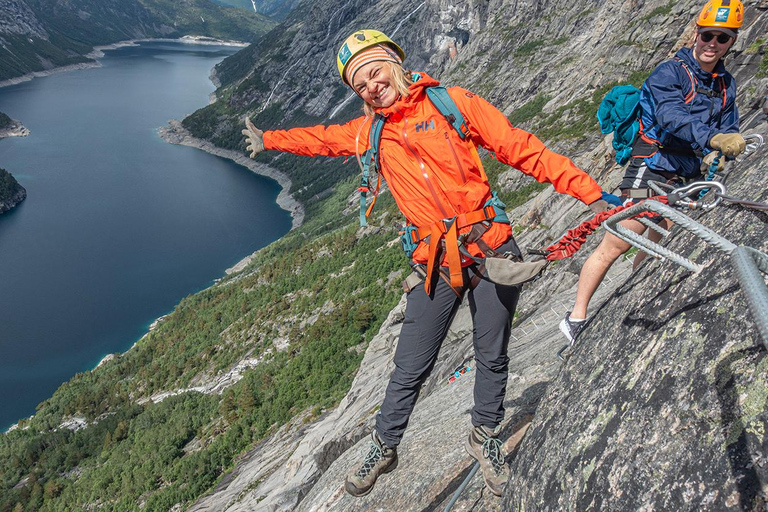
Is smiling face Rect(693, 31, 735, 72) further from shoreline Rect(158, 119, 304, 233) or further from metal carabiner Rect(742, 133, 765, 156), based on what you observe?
shoreline Rect(158, 119, 304, 233)

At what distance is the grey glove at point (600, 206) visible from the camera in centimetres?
406

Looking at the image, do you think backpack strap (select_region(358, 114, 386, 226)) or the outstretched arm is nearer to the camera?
backpack strap (select_region(358, 114, 386, 226))

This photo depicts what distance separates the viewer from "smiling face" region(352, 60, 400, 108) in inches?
184

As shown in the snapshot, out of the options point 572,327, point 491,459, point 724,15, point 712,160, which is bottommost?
point 491,459

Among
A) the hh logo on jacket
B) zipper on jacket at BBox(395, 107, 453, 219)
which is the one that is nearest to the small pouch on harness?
zipper on jacket at BBox(395, 107, 453, 219)

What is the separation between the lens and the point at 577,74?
6047cm

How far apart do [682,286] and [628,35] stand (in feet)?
178

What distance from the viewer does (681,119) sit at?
190 inches

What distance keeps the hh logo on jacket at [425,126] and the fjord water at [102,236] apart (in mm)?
77234

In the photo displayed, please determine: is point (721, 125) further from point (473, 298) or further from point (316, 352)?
point (316, 352)

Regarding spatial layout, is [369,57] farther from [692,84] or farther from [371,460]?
[371,460]

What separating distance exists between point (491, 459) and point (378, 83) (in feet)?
12.9

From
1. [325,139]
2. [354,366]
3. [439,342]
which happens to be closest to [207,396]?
[354,366]

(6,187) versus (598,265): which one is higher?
(6,187)
